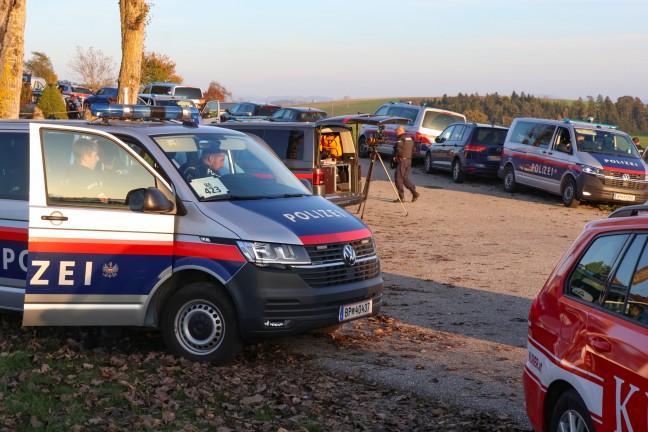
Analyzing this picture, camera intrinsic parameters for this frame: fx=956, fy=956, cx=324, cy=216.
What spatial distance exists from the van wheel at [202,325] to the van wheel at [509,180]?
1841 centimetres

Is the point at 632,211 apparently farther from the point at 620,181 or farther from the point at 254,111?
the point at 254,111

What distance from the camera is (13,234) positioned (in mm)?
7965

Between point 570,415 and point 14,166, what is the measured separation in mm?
5368

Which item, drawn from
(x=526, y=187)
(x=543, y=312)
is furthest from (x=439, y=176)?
(x=543, y=312)

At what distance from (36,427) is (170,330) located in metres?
2.00

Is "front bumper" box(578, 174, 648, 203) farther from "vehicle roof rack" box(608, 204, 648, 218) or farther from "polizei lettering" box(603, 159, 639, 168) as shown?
"vehicle roof rack" box(608, 204, 648, 218)

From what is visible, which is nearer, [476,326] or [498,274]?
[476,326]

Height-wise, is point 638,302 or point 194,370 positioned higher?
point 638,302

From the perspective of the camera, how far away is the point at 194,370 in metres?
7.47

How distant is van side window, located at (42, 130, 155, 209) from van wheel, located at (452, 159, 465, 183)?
19907 millimetres

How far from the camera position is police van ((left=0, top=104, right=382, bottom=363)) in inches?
301

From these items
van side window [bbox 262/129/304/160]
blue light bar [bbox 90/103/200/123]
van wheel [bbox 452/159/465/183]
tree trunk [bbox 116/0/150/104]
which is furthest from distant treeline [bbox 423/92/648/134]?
blue light bar [bbox 90/103/200/123]

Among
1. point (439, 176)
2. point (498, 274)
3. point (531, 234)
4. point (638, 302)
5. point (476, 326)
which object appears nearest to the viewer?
point (638, 302)

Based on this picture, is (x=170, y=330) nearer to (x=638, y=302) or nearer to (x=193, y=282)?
(x=193, y=282)
